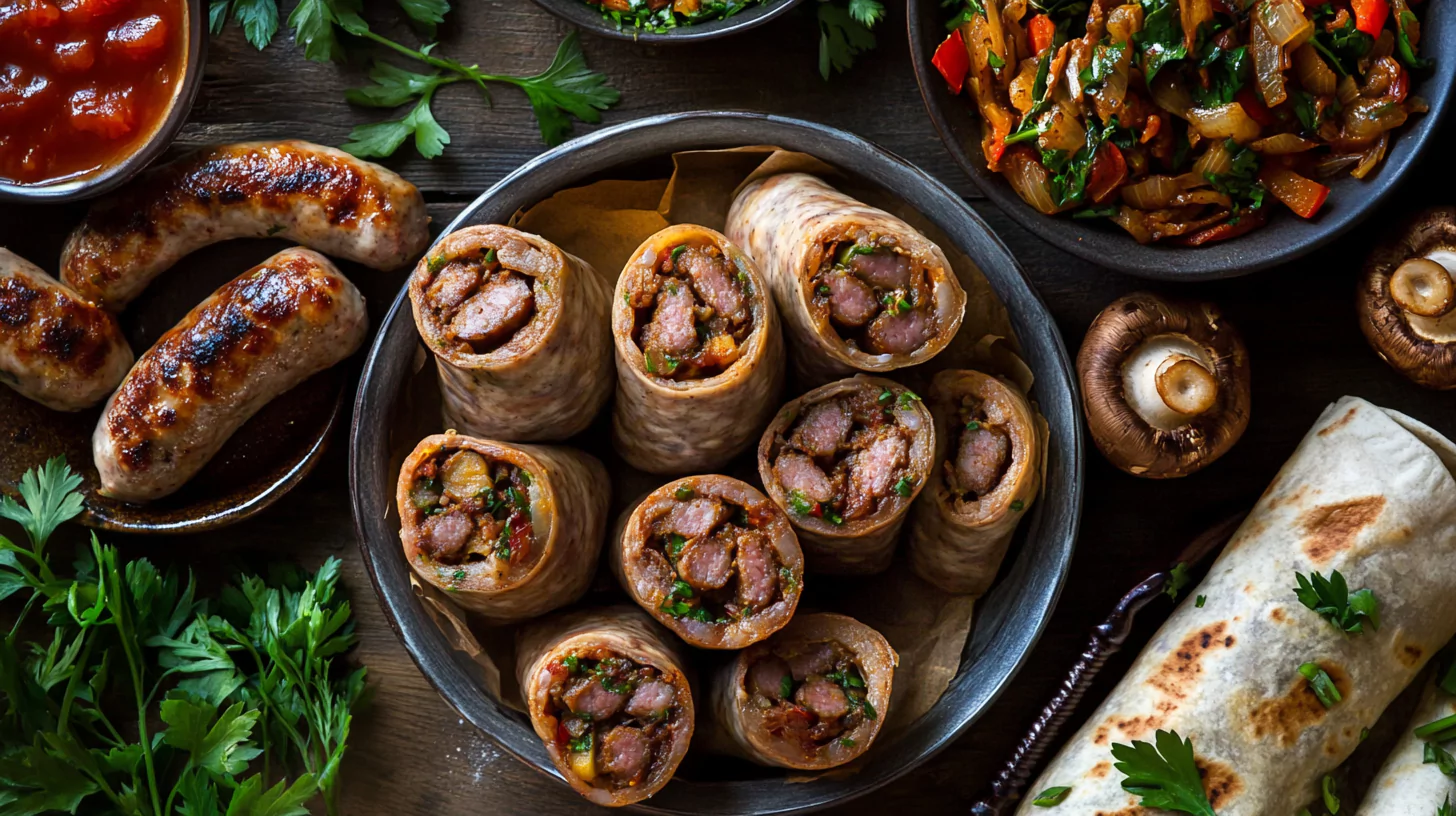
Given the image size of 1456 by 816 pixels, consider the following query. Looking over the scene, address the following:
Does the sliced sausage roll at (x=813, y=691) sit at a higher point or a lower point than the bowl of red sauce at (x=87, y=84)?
lower

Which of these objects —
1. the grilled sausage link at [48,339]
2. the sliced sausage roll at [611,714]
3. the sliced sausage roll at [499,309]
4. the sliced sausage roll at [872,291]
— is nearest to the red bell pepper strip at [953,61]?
the sliced sausage roll at [872,291]

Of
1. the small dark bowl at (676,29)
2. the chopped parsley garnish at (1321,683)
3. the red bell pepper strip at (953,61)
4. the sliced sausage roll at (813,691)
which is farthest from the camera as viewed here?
the small dark bowl at (676,29)

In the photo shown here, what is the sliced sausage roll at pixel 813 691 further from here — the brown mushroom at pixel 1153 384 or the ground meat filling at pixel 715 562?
the brown mushroom at pixel 1153 384

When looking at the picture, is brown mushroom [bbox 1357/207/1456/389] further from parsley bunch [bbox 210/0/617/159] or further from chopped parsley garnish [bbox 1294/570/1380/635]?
parsley bunch [bbox 210/0/617/159]

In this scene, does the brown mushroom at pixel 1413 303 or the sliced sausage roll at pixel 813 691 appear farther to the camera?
the brown mushroom at pixel 1413 303

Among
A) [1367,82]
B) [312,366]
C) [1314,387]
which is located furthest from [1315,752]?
[312,366]
